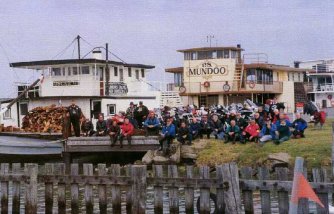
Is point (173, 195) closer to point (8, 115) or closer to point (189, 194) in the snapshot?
point (189, 194)

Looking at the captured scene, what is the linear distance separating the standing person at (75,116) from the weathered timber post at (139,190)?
18524 mm

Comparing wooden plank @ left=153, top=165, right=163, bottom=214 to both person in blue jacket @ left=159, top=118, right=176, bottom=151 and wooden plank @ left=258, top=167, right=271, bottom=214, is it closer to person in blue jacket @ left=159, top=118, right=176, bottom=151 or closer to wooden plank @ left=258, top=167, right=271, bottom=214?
wooden plank @ left=258, top=167, right=271, bottom=214

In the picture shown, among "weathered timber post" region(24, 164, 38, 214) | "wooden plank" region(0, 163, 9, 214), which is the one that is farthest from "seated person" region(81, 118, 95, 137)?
Result: "weathered timber post" region(24, 164, 38, 214)

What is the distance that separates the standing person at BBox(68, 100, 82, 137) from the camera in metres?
32.6

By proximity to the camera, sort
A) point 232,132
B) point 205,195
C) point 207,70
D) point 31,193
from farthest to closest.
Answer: point 207,70
point 232,132
point 31,193
point 205,195

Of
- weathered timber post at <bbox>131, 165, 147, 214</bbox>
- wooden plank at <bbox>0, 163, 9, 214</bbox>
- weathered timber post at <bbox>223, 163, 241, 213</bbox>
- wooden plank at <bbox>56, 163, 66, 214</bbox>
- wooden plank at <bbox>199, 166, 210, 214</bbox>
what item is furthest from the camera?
wooden plank at <bbox>0, 163, 9, 214</bbox>

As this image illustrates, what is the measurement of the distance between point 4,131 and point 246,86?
23.9 metres

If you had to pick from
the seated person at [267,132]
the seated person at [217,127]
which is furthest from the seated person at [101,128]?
the seated person at [267,132]

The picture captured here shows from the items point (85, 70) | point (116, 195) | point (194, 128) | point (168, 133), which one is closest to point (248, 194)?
point (116, 195)

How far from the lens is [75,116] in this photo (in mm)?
33000

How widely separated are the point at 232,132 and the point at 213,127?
78.0 inches

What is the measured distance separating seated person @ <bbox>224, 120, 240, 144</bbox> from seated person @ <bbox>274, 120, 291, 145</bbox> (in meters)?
2.05

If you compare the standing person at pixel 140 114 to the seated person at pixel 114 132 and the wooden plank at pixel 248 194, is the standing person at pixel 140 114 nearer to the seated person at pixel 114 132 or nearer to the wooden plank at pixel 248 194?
the seated person at pixel 114 132

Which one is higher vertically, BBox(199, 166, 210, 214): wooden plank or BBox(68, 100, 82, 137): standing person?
BBox(68, 100, 82, 137): standing person
